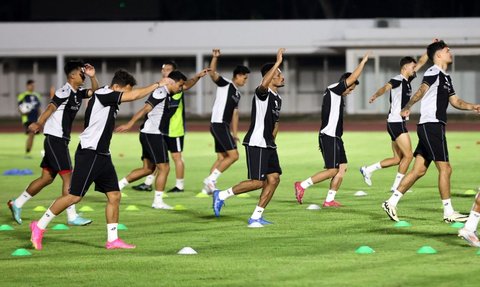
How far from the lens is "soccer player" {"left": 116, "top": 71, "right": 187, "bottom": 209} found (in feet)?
54.6

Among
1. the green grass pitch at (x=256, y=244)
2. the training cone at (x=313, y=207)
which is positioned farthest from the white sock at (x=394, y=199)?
the training cone at (x=313, y=207)

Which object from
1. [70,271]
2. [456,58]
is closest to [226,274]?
[70,271]

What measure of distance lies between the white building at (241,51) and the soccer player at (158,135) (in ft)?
114

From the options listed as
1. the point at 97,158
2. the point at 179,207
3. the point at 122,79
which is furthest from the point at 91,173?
the point at 179,207

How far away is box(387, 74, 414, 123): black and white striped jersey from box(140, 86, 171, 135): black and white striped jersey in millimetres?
3527

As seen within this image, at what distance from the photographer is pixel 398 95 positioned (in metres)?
18.1

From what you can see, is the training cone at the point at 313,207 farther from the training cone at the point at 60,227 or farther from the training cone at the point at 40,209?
the training cone at the point at 40,209

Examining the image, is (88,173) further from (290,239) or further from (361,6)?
(361,6)

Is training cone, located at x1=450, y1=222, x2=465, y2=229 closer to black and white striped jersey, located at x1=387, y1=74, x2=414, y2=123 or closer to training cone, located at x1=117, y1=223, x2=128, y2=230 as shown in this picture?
training cone, located at x1=117, y1=223, x2=128, y2=230

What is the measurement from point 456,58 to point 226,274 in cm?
4379

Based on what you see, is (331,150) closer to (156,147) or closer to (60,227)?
(156,147)

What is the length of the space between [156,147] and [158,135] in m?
0.21

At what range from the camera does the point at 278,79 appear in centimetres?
1454

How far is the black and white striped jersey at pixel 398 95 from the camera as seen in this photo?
17.9m
